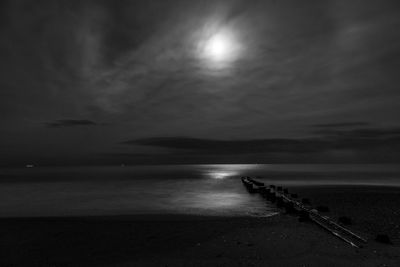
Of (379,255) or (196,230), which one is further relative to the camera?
(196,230)

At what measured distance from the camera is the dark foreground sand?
988 cm

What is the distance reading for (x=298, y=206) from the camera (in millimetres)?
20922

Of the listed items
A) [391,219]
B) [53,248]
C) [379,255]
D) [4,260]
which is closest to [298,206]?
[391,219]

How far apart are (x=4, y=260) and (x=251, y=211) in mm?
15231

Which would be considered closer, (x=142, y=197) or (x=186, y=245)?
(x=186, y=245)

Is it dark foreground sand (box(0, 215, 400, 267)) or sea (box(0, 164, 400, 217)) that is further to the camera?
sea (box(0, 164, 400, 217))

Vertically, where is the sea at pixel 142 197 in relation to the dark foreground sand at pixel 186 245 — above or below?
below

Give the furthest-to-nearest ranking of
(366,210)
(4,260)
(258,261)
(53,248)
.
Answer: (366,210) → (53,248) → (4,260) → (258,261)

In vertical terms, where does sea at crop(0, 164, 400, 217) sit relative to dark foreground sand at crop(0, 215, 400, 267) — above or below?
below

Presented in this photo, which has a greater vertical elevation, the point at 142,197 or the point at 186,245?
the point at 186,245

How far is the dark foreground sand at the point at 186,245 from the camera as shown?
988 cm

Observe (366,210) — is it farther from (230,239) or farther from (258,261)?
(258,261)

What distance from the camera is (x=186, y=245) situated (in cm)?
1221

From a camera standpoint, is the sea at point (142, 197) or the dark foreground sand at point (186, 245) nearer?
the dark foreground sand at point (186, 245)
